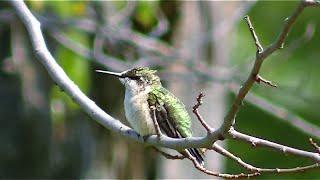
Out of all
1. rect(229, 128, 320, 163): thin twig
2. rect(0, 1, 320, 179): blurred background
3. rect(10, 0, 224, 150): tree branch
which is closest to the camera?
rect(229, 128, 320, 163): thin twig

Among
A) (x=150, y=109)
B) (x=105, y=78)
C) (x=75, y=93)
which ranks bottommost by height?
(x=105, y=78)

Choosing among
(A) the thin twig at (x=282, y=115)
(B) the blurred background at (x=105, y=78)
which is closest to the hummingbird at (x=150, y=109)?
(A) the thin twig at (x=282, y=115)

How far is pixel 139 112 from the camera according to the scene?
5.38 m


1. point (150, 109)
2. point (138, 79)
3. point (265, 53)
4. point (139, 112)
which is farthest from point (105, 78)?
point (265, 53)

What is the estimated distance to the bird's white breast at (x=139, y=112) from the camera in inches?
203

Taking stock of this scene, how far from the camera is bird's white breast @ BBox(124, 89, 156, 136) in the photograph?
5.15 metres

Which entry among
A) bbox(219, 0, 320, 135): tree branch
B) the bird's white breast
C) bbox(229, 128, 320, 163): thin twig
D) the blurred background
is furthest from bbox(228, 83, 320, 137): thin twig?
bbox(219, 0, 320, 135): tree branch

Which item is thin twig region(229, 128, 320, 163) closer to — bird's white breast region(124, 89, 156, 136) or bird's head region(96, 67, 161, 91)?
bird's white breast region(124, 89, 156, 136)

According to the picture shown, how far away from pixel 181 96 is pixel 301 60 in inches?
575

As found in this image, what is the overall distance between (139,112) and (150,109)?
0.36m

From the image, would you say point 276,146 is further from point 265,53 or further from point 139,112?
point 139,112

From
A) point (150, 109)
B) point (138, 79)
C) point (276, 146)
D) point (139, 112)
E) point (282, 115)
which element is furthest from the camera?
point (282, 115)

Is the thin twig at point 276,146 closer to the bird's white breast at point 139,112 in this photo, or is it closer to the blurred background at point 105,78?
the bird's white breast at point 139,112

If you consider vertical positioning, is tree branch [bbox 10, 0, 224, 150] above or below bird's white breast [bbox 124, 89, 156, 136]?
above
